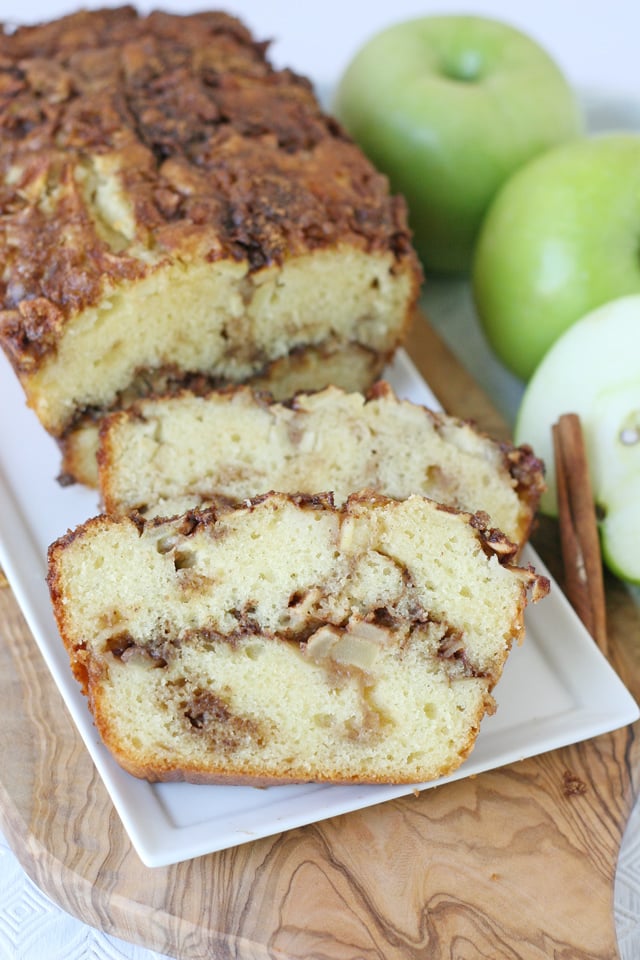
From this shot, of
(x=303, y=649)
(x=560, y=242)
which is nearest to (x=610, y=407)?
(x=560, y=242)

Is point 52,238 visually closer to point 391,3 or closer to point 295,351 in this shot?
point 295,351

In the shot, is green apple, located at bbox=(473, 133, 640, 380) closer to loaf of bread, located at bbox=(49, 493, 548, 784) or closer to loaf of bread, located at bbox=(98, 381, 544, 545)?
loaf of bread, located at bbox=(98, 381, 544, 545)

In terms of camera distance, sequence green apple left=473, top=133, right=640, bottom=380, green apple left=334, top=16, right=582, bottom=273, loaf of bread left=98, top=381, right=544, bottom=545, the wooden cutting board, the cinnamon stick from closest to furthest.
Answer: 1. the wooden cutting board
2. loaf of bread left=98, top=381, right=544, bottom=545
3. the cinnamon stick
4. green apple left=473, top=133, right=640, bottom=380
5. green apple left=334, top=16, right=582, bottom=273

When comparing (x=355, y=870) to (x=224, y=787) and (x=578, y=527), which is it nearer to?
(x=224, y=787)

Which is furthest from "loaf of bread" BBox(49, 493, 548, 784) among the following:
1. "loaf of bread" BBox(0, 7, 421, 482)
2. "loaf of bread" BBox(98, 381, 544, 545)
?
"loaf of bread" BBox(0, 7, 421, 482)

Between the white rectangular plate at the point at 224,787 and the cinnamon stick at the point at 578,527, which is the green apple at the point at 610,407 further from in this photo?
the white rectangular plate at the point at 224,787

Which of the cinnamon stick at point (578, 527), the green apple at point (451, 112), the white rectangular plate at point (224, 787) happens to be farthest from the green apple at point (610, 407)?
the green apple at point (451, 112)

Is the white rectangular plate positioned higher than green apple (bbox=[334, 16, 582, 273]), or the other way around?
green apple (bbox=[334, 16, 582, 273])

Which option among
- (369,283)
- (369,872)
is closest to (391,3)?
(369,283)
